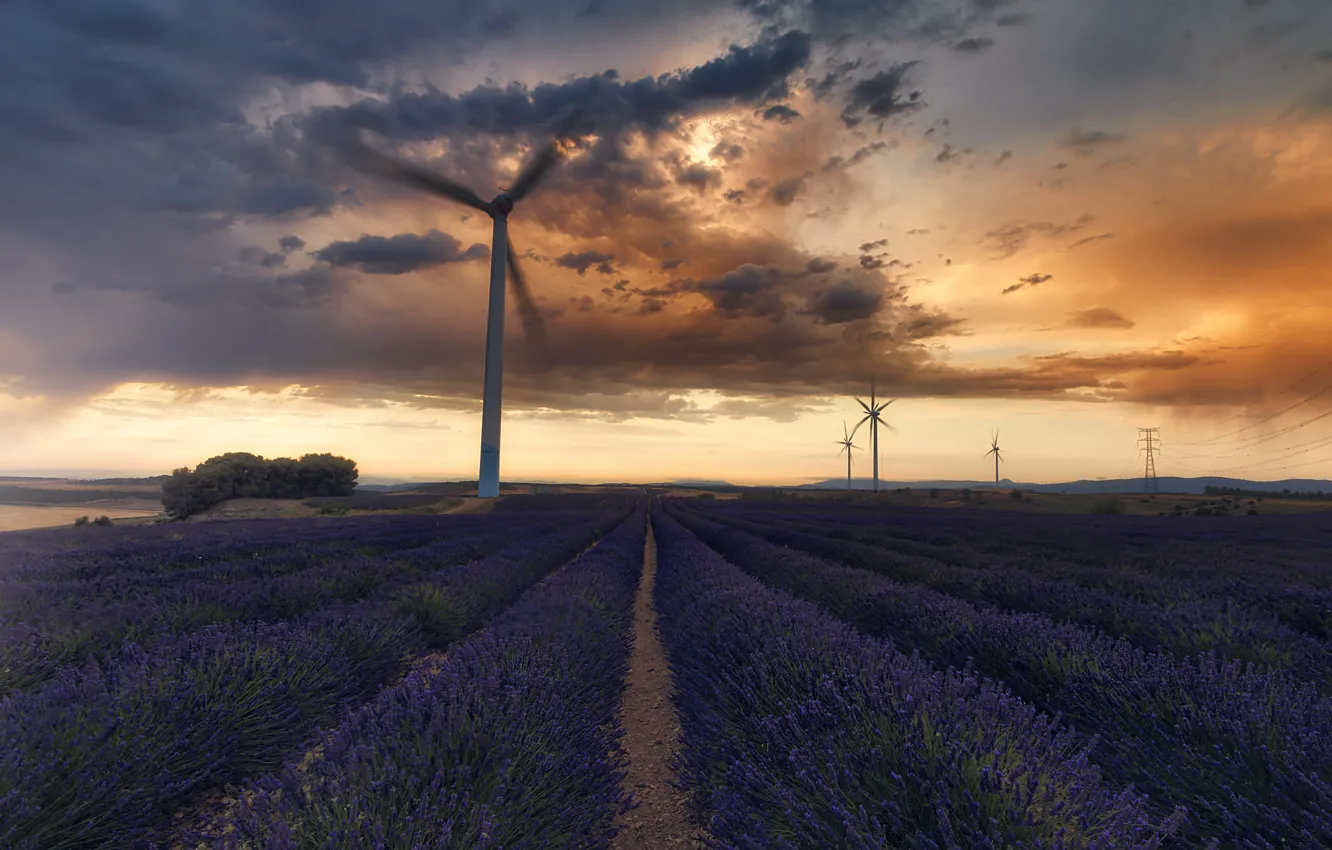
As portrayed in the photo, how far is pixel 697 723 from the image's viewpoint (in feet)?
13.1

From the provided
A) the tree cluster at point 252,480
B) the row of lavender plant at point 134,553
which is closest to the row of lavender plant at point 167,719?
the row of lavender plant at point 134,553

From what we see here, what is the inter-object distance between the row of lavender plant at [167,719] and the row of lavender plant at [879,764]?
2915mm

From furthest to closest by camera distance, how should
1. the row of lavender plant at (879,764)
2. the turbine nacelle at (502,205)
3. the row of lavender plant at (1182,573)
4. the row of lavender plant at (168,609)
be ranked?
the turbine nacelle at (502,205) → the row of lavender plant at (1182,573) → the row of lavender plant at (168,609) → the row of lavender plant at (879,764)

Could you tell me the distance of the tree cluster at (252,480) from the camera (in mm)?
44438

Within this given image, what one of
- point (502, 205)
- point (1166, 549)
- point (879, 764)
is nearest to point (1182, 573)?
point (1166, 549)

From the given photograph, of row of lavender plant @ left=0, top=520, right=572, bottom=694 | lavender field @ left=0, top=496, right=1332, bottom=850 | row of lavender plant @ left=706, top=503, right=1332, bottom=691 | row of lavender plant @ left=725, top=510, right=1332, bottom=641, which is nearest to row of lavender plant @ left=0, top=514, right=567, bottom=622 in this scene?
row of lavender plant @ left=0, top=520, right=572, bottom=694

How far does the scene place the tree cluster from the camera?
44.4 metres

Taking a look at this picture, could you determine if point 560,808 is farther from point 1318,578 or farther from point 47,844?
point 1318,578

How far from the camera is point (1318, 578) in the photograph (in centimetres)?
943

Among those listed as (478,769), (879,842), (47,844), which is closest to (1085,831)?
(879,842)

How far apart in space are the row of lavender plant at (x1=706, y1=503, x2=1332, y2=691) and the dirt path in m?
4.29

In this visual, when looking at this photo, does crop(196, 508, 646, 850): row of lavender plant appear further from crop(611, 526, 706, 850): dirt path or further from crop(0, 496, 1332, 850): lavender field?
crop(611, 526, 706, 850): dirt path

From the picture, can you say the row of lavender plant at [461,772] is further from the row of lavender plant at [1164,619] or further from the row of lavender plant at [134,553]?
the row of lavender plant at [134,553]

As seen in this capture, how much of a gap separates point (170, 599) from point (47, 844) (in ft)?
17.7
